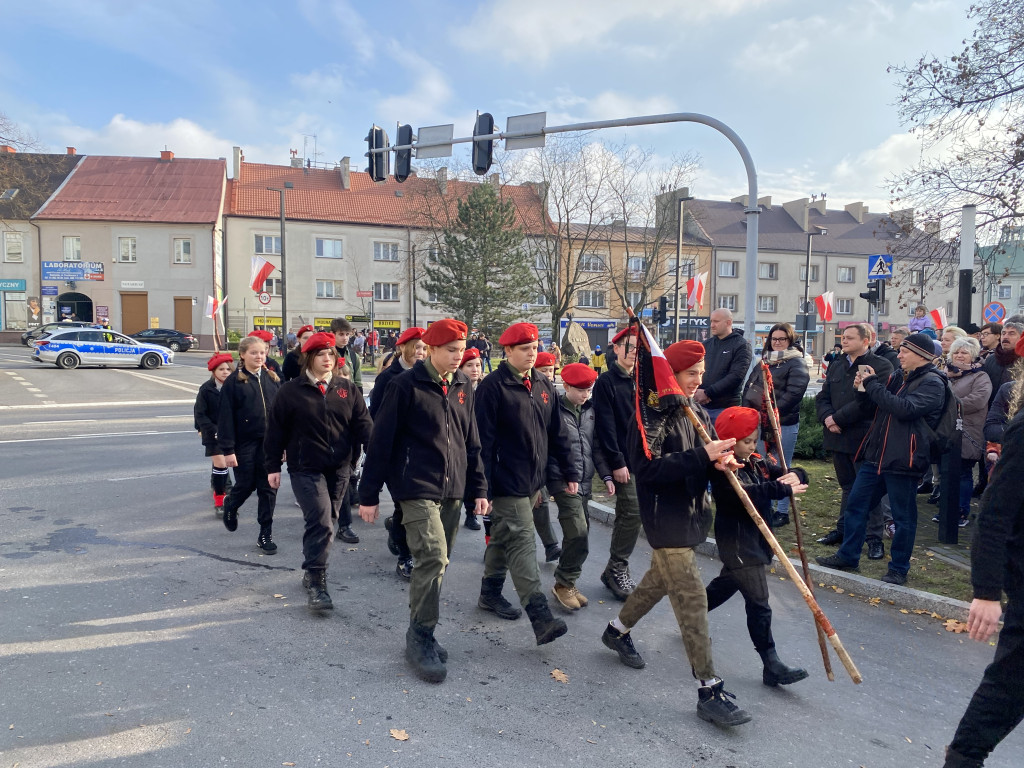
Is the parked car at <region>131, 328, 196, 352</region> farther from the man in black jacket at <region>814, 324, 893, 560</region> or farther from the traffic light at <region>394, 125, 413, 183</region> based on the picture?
the man in black jacket at <region>814, 324, 893, 560</region>

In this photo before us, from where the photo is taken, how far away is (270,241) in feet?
164

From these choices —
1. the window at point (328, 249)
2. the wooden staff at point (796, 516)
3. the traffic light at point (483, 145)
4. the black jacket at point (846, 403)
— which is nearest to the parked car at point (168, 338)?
the window at point (328, 249)

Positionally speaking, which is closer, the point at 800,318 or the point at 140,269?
the point at 800,318

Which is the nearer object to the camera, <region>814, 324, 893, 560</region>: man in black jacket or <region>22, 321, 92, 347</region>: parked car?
<region>814, 324, 893, 560</region>: man in black jacket

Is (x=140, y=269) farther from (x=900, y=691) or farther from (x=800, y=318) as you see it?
(x=900, y=691)

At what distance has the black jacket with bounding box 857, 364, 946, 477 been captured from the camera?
564cm

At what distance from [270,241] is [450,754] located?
1994 inches

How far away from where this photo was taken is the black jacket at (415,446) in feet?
14.0

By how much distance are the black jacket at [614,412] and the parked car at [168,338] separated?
42454 millimetres

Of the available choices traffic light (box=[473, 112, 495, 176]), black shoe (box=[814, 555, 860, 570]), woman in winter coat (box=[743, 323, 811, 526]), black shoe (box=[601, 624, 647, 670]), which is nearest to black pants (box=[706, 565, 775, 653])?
black shoe (box=[601, 624, 647, 670])

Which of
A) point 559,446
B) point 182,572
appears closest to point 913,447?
point 559,446

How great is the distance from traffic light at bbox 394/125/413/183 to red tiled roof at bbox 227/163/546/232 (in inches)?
1330

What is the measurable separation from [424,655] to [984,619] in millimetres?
2688

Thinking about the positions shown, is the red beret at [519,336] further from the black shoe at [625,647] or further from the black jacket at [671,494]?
the black shoe at [625,647]
